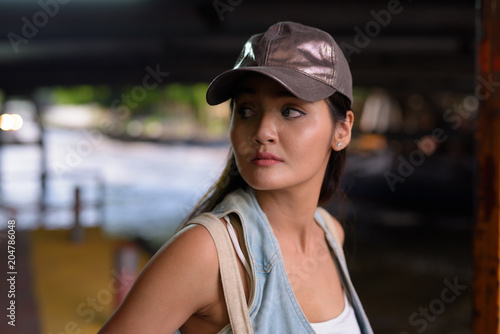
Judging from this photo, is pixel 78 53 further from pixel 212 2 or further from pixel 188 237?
pixel 188 237

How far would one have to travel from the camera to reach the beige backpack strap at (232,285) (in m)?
1.25

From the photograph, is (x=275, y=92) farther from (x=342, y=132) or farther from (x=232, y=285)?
(x=232, y=285)

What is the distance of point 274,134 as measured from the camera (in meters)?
1.38

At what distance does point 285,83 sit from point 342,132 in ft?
1.24

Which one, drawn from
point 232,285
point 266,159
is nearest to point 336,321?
point 232,285

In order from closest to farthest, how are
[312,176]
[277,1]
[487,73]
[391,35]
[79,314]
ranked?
[312,176] → [487,73] → [79,314] → [277,1] → [391,35]

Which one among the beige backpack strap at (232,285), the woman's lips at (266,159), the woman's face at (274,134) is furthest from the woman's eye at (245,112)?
the beige backpack strap at (232,285)

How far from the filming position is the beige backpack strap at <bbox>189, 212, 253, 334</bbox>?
49.0 inches

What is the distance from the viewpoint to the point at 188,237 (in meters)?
1.25

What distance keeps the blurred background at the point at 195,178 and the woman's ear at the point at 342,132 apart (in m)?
0.42

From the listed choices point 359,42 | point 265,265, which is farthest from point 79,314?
point 359,42

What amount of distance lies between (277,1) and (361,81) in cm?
781

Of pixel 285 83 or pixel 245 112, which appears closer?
pixel 285 83

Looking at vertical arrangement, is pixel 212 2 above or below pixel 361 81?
above
